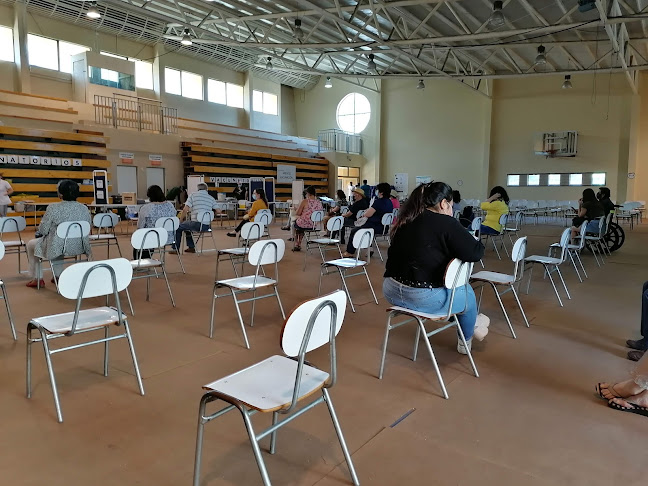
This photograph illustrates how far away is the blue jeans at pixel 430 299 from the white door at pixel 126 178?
39.1ft

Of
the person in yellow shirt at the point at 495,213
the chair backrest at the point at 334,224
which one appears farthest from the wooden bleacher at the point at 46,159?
the person in yellow shirt at the point at 495,213

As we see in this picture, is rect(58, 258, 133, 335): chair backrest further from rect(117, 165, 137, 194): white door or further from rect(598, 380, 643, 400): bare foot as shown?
rect(117, 165, 137, 194): white door

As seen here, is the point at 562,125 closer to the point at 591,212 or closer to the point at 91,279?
the point at 591,212

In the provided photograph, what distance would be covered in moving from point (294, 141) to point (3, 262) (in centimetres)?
1400

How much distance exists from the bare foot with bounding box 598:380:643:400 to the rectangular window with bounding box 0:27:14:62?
15.8 meters

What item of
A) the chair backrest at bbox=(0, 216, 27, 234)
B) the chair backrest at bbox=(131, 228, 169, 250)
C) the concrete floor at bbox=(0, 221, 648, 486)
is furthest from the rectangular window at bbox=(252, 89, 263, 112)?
the concrete floor at bbox=(0, 221, 648, 486)

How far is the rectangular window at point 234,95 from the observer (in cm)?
1875

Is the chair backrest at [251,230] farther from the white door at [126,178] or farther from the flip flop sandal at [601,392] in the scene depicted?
the white door at [126,178]

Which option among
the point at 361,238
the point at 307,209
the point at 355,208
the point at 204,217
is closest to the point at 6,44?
the point at 204,217

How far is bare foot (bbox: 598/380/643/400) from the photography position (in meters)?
2.37

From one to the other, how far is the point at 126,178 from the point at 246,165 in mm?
4512

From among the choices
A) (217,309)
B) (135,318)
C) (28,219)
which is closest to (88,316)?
(135,318)

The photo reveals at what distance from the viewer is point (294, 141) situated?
19281 millimetres

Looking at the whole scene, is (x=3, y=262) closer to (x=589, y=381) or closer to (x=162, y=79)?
(x=589, y=381)
